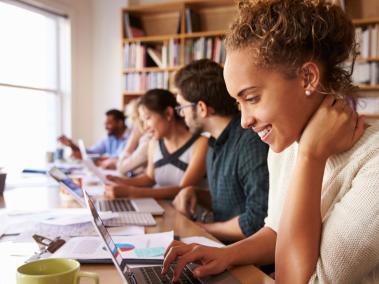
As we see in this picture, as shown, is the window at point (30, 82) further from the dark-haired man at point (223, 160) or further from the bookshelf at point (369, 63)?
the bookshelf at point (369, 63)

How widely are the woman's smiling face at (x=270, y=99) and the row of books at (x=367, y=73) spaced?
2.86m

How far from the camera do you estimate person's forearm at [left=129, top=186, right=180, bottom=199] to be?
1.81 meters

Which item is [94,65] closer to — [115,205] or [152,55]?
[152,55]

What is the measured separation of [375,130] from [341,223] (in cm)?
24

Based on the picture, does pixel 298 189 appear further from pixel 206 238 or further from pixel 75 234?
pixel 75 234

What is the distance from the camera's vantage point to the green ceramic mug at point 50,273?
2.06ft

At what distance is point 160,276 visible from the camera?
0.85m

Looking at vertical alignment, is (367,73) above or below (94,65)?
below

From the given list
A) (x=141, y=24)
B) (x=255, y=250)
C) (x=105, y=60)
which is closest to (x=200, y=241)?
(x=255, y=250)

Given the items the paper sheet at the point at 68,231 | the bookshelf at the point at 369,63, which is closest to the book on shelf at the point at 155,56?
the bookshelf at the point at 369,63

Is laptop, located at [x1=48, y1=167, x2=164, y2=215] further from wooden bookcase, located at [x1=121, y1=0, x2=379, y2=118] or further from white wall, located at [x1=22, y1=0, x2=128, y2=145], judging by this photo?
white wall, located at [x1=22, y1=0, x2=128, y2=145]

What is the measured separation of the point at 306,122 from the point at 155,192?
109 cm

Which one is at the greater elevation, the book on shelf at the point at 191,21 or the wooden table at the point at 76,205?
the book on shelf at the point at 191,21

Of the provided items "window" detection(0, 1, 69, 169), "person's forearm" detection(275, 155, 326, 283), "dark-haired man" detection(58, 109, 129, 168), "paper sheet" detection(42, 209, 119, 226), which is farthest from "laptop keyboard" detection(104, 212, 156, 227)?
"dark-haired man" detection(58, 109, 129, 168)
